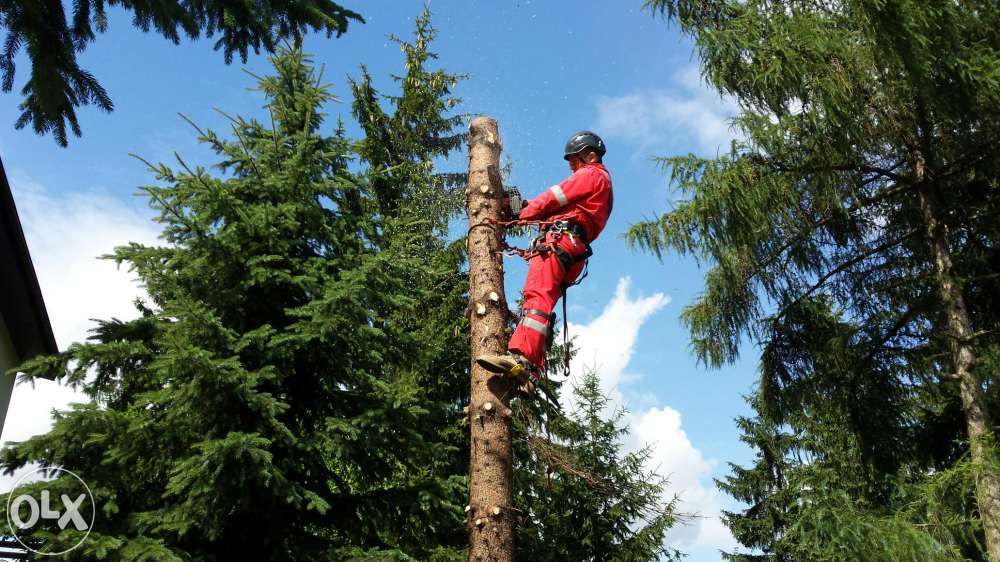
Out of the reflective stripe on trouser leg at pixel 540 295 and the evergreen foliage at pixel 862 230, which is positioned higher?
the evergreen foliage at pixel 862 230

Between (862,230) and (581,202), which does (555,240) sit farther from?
(862,230)

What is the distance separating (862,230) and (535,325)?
7218mm

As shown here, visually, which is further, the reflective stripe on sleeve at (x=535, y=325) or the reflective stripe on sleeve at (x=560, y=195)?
the reflective stripe on sleeve at (x=560, y=195)

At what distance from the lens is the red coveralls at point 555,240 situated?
5.34 m

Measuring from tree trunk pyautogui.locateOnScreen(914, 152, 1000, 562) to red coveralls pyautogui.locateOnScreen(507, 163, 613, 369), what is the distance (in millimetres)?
4994

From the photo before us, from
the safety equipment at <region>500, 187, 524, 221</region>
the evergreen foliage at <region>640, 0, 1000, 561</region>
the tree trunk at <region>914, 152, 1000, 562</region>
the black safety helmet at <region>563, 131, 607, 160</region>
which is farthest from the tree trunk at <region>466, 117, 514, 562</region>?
the tree trunk at <region>914, 152, 1000, 562</region>

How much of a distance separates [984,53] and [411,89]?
1044cm

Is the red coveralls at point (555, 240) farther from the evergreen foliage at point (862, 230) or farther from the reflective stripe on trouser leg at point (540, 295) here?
the evergreen foliage at point (862, 230)

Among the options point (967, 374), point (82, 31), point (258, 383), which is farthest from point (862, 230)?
point (82, 31)

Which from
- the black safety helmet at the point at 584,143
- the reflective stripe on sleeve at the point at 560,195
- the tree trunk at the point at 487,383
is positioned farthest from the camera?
the black safety helmet at the point at 584,143

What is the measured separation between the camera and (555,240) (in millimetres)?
5699

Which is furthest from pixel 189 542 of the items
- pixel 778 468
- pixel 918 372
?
pixel 778 468

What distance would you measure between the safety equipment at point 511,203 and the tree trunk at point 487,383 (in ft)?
0.26

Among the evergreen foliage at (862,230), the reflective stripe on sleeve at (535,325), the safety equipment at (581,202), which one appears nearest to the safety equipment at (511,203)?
the safety equipment at (581,202)
